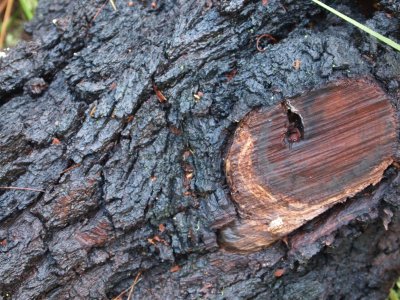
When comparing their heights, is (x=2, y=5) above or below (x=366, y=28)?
above

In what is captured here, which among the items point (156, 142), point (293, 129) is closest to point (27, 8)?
point (156, 142)

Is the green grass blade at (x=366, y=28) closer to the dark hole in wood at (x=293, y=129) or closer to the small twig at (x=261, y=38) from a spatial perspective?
the small twig at (x=261, y=38)

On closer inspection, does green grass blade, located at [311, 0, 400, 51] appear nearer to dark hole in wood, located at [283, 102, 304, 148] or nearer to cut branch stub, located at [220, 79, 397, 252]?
cut branch stub, located at [220, 79, 397, 252]

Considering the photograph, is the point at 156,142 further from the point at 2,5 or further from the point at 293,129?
the point at 2,5

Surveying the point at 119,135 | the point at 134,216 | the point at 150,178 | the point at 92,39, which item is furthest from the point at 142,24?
the point at 134,216

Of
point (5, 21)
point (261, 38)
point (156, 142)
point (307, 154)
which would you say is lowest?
point (307, 154)

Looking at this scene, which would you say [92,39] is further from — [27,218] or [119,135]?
[27,218]
